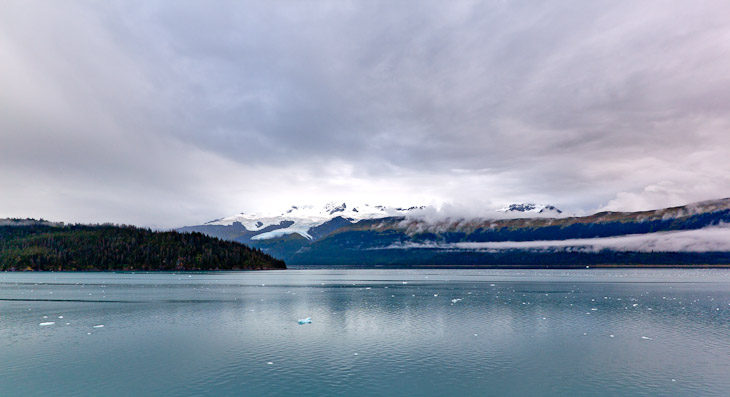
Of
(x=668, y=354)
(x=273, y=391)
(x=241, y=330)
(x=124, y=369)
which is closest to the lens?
(x=273, y=391)

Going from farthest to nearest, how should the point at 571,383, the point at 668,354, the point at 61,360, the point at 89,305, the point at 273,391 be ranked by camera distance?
the point at 89,305 < the point at 668,354 < the point at 61,360 < the point at 571,383 < the point at 273,391

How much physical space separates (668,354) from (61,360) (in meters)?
54.1

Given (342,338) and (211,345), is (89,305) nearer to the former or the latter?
(211,345)

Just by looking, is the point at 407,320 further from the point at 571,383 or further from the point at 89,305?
the point at 89,305

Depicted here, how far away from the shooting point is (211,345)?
45.9 metres

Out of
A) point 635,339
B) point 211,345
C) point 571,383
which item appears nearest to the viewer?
point 571,383

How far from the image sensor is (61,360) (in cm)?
3959

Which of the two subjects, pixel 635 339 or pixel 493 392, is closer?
pixel 493 392

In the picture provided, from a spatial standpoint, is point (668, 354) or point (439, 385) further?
point (668, 354)

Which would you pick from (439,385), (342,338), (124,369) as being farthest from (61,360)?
(439,385)

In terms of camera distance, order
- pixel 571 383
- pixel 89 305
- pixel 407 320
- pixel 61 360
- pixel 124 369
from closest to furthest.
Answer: pixel 571 383 → pixel 124 369 → pixel 61 360 → pixel 407 320 → pixel 89 305

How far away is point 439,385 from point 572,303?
2568 inches

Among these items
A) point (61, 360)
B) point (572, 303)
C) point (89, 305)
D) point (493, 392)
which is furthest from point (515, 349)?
point (89, 305)

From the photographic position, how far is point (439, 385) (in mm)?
32594
